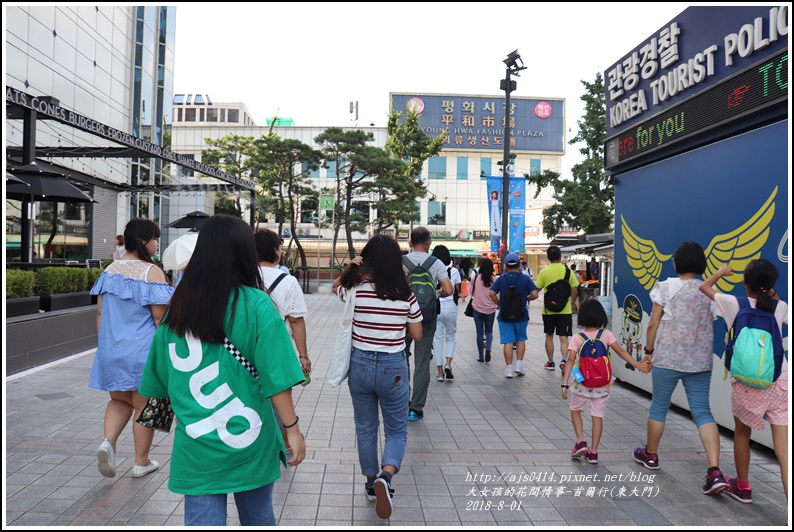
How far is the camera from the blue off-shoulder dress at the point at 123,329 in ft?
13.5

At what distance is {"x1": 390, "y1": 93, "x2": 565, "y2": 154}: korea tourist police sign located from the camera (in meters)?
50.8

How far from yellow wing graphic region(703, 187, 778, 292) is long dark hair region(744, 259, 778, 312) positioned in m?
1.14

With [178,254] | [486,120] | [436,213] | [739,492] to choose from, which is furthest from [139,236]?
[486,120]

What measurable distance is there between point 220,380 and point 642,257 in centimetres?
621

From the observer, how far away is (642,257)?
7.35 meters

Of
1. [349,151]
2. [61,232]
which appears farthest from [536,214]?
[61,232]

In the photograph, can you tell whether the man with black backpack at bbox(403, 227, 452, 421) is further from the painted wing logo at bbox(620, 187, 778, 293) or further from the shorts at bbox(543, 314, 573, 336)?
the shorts at bbox(543, 314, 573, 336)

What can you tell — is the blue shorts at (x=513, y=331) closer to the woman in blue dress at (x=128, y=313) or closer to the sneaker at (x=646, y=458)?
the sneaker at (x=646, y=458)

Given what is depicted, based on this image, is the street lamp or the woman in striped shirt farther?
the street lamp

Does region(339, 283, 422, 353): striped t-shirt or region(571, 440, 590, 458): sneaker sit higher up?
region(339, 283, 422, 353): striped t-shirt

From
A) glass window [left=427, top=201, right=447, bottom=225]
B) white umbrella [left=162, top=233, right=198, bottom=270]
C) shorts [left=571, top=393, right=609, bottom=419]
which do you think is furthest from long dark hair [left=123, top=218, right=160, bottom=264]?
glass window [left=427, top=201, right=447, bottom=225]

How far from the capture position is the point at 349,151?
31062 mm

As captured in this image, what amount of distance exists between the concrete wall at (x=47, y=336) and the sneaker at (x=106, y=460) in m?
4.17

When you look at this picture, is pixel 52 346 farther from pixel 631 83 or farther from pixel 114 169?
pixel 114 169
